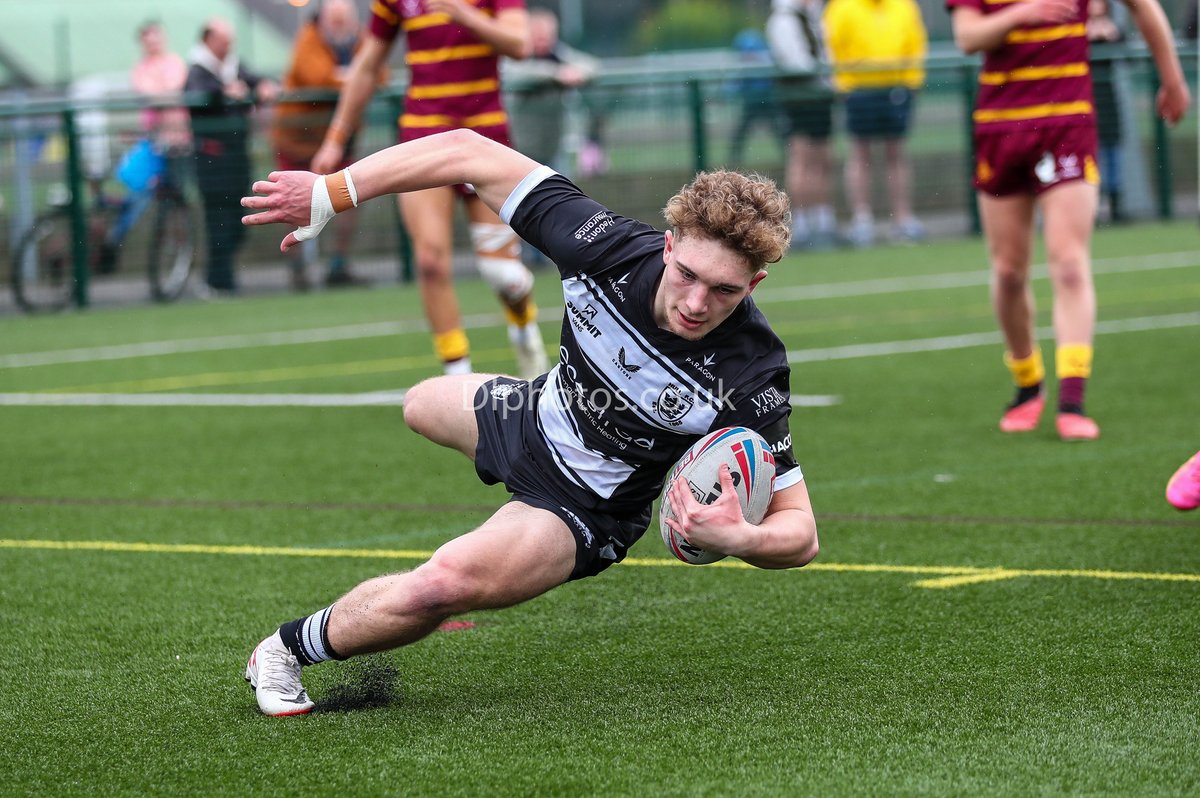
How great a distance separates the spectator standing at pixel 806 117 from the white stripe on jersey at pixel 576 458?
12797 mm

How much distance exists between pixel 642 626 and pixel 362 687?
0.90m

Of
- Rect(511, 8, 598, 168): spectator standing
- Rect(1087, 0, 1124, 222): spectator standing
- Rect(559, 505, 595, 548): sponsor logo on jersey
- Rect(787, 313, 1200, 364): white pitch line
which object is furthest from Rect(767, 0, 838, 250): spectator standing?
Rect(559, 505, 595, 548): sponsor logo on jersey

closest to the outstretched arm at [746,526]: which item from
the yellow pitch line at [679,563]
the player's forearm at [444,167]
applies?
the player's forearm at [444,167]

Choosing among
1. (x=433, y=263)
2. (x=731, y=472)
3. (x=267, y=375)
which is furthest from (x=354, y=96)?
(x=731, y=472)

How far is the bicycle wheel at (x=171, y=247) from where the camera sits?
15.4 meters

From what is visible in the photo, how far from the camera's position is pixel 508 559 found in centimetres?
422

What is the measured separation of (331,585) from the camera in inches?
219

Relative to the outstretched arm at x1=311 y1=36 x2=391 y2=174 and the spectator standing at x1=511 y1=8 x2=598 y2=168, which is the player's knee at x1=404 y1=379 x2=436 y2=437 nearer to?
the outstretched arm at x1=311 y1=36 x2=391 y2=174

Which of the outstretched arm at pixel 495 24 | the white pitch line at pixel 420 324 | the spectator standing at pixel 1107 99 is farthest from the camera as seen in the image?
the spectator standing at pixel 1107 99

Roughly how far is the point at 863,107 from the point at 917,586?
1250 centimetres

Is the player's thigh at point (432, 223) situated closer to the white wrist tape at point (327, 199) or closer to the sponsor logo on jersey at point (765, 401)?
the white wrist tape at point (327, 199)

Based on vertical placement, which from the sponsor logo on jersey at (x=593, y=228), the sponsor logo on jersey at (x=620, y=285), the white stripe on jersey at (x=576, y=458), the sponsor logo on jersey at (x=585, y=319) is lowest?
the white stripe on jersey at (x=576, y=458)

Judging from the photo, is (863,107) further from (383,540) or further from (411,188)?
(411,188)

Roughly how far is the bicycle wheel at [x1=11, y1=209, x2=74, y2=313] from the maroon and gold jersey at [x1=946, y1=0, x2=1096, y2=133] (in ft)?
31.4
